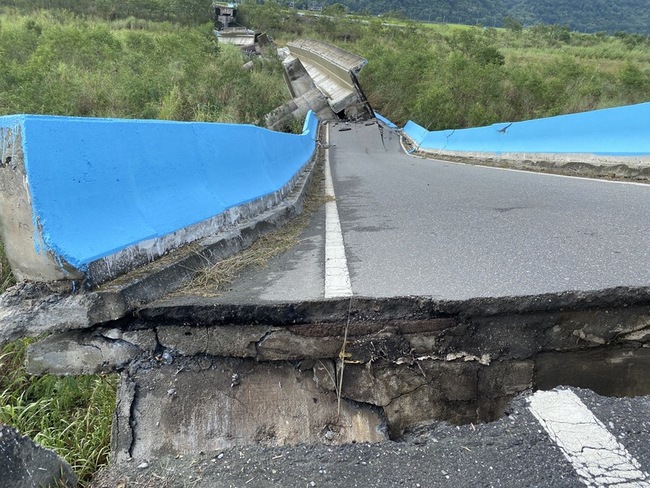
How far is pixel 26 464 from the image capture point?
167 centimetres

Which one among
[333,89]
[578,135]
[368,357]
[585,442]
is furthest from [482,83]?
[585,442]

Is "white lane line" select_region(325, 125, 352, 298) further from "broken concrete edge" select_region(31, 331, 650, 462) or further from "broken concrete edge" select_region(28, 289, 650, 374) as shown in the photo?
"broken concrete edge" select_region(31, 331, 650, 462)

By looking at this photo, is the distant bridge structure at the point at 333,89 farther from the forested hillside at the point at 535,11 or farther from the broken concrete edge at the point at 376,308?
the forested hillside at the point at 535,11

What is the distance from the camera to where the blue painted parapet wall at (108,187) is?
2117 mm

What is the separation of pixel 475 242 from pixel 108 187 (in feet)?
9.45

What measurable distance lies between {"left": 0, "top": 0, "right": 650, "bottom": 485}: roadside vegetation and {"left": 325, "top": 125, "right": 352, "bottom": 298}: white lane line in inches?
56.4

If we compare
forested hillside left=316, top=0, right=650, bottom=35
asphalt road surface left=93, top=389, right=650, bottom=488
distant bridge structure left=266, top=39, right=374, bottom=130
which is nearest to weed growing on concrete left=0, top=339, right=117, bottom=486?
asphalt road surface left=93, top=389, right=650, bottom=488

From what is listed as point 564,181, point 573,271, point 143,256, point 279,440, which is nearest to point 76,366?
point 143,256

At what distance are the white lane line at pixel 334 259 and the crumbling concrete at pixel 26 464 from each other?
1459 millimetres

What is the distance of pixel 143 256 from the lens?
108 inches

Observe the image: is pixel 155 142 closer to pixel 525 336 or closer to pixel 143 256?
pixel 143 256

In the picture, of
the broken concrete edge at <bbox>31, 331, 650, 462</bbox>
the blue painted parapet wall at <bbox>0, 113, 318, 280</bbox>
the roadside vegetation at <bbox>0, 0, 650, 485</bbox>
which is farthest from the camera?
the roadside vegetation at <bbox>0, 0, 650, 485</bbox>

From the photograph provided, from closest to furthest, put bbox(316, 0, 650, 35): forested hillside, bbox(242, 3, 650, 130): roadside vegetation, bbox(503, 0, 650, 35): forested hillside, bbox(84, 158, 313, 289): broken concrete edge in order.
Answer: bbox(84, 158, 313, 289): broken concrete edge < bbox(242, 3, 650, 130): roadside vegetation < bbox(316, 0, 650, 35): forested hillside < bbox(503, 0, 650, 35): forested hillside

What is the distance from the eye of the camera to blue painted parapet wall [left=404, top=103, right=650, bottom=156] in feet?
23.7
